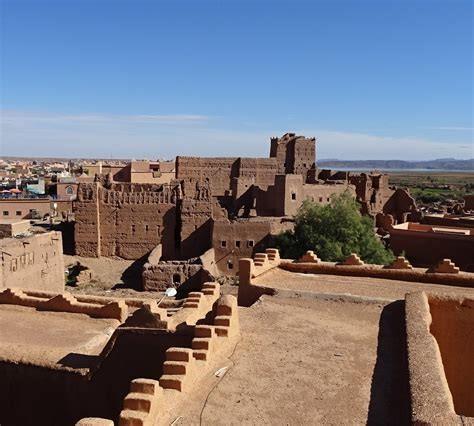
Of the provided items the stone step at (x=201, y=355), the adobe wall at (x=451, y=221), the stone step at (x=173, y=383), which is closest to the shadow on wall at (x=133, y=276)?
the adobe wall at (x=451, y=221)

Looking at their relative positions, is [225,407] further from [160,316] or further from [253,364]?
[160,316]

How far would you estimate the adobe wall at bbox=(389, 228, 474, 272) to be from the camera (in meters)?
25.2

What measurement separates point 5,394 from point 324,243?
20191 millimetres

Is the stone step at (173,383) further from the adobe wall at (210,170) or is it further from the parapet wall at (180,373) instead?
the adobe wall at (210,170)

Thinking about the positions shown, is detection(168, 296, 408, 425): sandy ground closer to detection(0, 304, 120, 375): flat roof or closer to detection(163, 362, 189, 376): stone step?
detection(163, 362, 189, 376): stone step

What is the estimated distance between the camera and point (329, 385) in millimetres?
6918

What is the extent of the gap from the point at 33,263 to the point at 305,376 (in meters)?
15.4

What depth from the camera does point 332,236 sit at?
28828mm

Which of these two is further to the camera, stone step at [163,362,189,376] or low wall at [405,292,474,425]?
low wall at [405,292,474,425]

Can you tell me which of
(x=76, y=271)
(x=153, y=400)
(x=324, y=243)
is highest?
(x=153, y=400)

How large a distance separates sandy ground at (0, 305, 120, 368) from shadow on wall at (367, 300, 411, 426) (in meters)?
4.56

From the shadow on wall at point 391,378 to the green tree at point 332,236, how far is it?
17.9 meters

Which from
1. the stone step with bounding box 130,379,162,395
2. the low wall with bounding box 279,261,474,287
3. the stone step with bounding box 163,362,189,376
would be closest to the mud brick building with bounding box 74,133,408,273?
the low wall with bounding box 279,261,474,287

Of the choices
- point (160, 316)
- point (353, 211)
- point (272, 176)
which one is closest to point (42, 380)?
point (160, 316)
